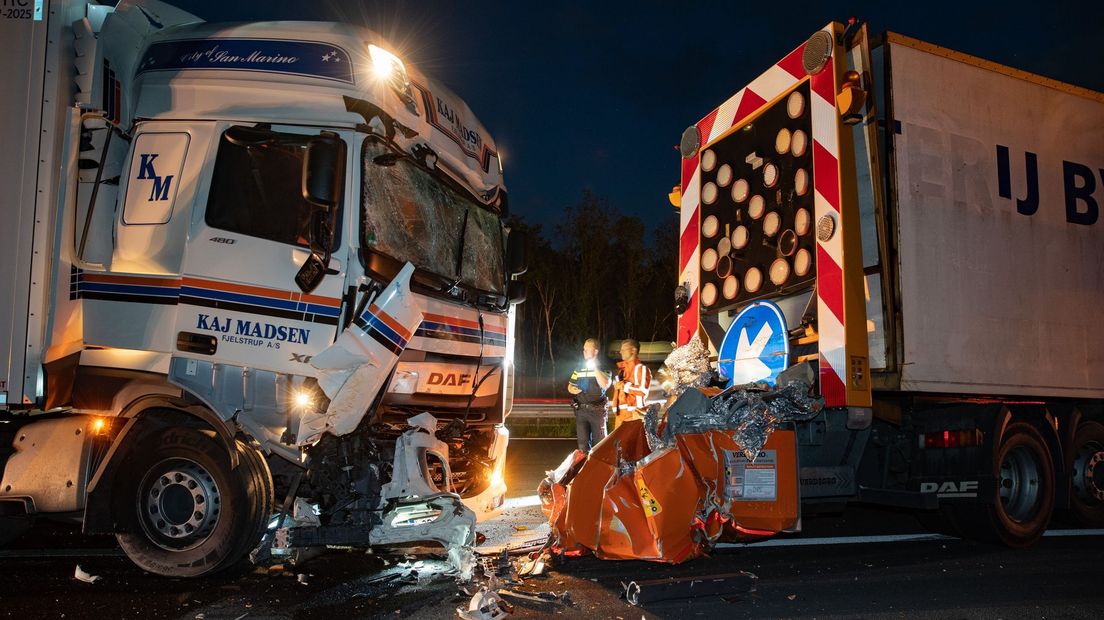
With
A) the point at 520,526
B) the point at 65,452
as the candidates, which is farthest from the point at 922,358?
the point at 65,452

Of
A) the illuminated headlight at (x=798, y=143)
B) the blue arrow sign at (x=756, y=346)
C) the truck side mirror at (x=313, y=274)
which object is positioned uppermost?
the illuminated headlight at (x=798, y=143)

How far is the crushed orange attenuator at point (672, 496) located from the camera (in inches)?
167

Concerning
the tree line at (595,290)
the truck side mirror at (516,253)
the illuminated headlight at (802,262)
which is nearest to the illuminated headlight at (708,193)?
the illuminated headlight at (802,262)

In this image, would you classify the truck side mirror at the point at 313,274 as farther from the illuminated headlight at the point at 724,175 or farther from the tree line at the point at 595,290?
the tree line at the point at 595,290

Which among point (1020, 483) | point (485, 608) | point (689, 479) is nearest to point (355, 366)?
point (485, 608)

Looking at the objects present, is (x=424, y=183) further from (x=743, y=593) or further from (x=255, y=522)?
(x=743, y=593)

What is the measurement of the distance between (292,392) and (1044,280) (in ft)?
17.0

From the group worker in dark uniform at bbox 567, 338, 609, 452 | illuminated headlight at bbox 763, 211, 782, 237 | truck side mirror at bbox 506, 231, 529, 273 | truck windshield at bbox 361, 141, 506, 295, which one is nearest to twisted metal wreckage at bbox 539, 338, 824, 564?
illuminated headlight at bbox 763, 211, 782, 237

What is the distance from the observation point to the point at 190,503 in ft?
13.7

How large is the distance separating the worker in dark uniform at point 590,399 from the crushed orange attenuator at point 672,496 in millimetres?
3392

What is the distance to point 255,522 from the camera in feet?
13.2

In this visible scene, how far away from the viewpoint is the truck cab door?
13.4ft

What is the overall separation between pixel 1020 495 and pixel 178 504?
18.0 ft

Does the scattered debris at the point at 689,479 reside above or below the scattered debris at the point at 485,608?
above
